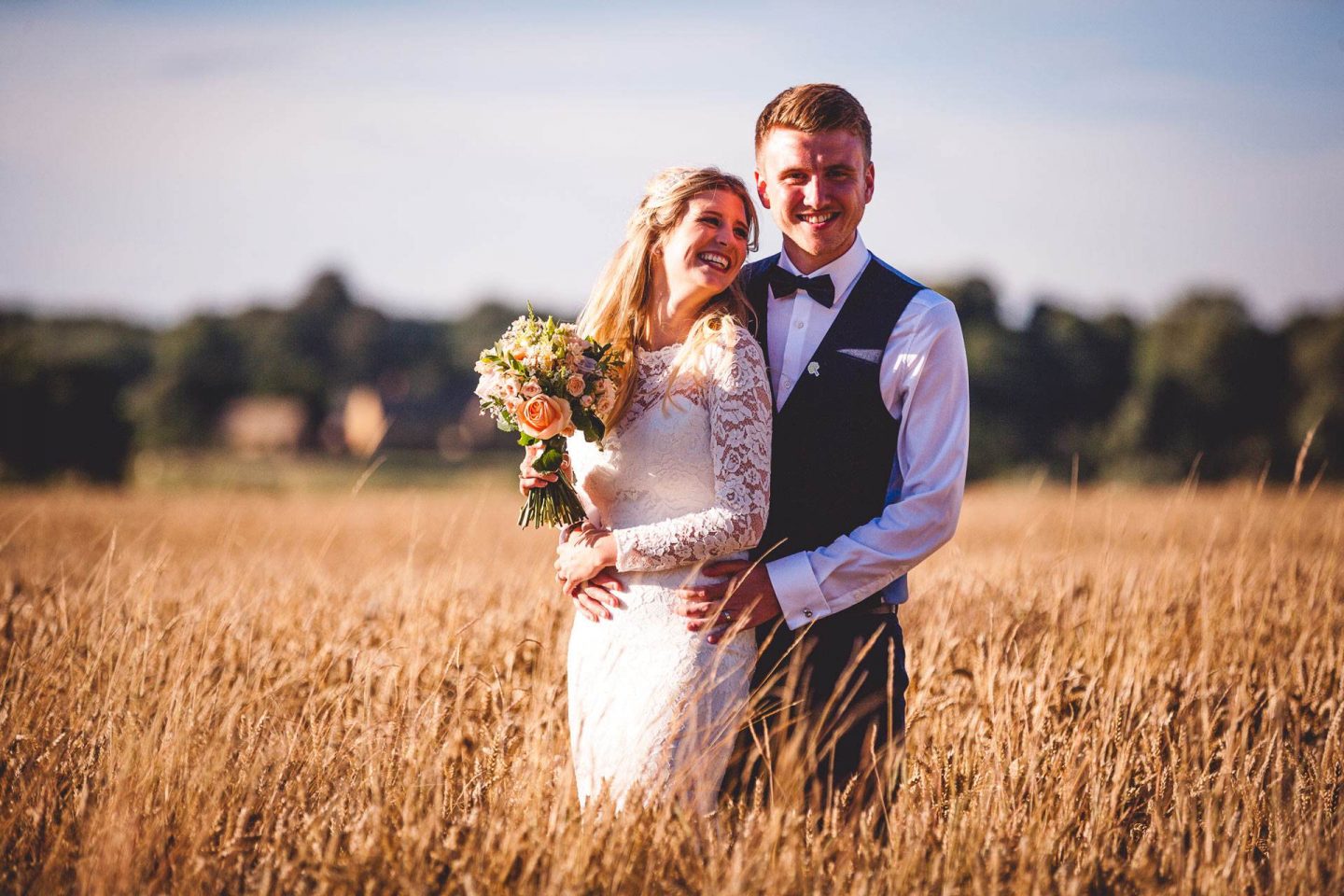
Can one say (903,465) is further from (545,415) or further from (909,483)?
(545,415)

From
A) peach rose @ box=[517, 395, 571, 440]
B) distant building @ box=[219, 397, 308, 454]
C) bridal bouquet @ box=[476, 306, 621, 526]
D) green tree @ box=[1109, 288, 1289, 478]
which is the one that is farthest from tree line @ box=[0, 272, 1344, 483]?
peach rose @ box=[517, 395, 571, 440]

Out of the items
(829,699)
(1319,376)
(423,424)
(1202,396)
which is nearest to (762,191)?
(829,699)

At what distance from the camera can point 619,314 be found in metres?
4.04

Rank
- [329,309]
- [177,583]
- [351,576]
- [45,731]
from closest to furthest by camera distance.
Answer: [45,731] < [177,583] < [351,576] < [329,309]

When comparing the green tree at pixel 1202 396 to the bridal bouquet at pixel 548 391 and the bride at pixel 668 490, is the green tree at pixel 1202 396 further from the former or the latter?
the bridal bouquet at pixel 548 391

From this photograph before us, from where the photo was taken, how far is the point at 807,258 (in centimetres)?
398

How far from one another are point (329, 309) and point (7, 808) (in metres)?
86.8

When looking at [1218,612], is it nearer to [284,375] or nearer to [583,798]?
[583,798]

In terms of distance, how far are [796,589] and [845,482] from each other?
42 centimetres

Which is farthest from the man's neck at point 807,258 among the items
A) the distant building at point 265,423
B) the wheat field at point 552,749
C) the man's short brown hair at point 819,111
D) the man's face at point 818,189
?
the distant building at point 265,423

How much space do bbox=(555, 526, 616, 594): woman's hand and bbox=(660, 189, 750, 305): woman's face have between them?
2.97ft

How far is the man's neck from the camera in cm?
395

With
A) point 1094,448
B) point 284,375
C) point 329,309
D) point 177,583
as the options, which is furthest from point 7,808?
point 329,309

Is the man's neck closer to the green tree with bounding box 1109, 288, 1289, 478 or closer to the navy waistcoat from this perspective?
the navy waistcoat
